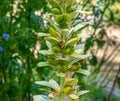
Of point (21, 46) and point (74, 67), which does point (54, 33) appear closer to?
point (74, 67)

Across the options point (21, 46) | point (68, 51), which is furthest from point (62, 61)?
point (21, 46)

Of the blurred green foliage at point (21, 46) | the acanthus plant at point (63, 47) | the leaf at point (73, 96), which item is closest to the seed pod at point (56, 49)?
the acanthus plant at point (63, 47)

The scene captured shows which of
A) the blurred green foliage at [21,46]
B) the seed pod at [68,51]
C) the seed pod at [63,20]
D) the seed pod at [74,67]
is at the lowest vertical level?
the blurred green foliage at [21,46]

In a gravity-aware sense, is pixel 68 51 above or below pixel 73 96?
above

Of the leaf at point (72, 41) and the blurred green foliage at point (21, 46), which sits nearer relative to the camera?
the leaf at point (72, 41)

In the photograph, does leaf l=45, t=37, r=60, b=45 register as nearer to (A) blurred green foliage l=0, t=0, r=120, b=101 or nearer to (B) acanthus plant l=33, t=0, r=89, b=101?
(B) acanthus plant l=33, t=0, r=89, b=101

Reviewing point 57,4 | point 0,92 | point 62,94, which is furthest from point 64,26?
point 0,92

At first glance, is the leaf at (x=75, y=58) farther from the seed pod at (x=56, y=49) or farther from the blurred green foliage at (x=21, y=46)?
the blurred green foliage at (x=21, y=46)

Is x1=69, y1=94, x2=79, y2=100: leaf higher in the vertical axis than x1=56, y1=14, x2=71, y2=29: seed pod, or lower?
lower

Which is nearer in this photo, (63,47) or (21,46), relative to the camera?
(63,47)

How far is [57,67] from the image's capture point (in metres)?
1.03

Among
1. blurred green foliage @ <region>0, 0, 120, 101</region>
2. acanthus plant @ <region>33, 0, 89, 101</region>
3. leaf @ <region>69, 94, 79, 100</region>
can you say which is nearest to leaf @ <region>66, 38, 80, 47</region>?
acanthus plant @ <region>33, 0, 89, 101</region>

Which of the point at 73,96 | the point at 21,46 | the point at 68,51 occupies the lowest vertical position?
the point at 21,46

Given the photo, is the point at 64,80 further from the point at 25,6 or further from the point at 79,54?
the point at 25,6
